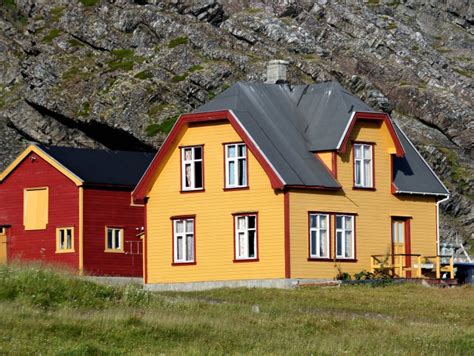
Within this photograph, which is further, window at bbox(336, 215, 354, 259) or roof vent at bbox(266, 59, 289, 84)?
roof vent at bbox(266, 59, 289, 84)

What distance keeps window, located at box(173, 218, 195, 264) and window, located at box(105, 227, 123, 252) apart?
12076mm

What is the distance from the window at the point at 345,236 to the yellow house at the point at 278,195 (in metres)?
0.04

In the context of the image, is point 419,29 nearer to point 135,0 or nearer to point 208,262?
point 135,0

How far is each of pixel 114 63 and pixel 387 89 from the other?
86.2 feet

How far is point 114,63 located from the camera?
414 feet

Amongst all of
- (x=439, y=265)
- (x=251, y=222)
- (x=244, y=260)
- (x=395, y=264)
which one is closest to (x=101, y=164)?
(x=251, y=222)

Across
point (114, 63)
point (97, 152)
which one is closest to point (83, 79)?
point (114, 63)

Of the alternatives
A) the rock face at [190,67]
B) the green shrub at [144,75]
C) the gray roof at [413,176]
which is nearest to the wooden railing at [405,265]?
the gray roof at [413,176]

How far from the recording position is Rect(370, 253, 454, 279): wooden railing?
59.2 meters

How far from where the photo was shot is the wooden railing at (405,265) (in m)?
59.2

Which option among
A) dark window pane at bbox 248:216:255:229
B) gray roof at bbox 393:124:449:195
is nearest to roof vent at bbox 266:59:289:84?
gray roof at bbox 393:124:449:195

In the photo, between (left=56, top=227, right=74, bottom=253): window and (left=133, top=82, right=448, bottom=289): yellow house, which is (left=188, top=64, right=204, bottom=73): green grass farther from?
(left=133, top=82, right=448, bottom=289): yellow house

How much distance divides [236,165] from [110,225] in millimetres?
15016

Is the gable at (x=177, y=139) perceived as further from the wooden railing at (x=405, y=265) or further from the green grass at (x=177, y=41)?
the green grass at (x=177, y=41)
